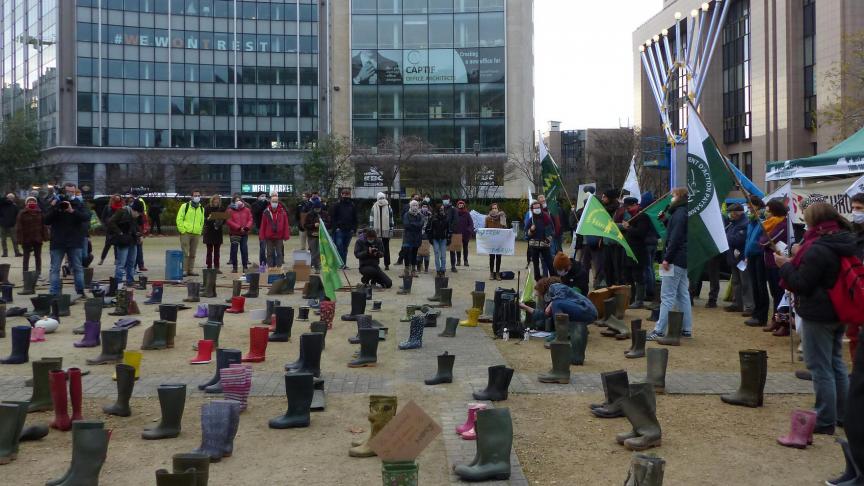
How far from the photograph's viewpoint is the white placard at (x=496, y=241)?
742 inches

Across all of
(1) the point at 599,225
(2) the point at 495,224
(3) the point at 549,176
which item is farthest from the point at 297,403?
(2) the point at 495,224

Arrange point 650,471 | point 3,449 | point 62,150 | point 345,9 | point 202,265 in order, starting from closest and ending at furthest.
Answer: point 650,471
point 3,449
point 202,265
point 345,9
point 62,150

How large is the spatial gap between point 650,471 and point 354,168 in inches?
1885

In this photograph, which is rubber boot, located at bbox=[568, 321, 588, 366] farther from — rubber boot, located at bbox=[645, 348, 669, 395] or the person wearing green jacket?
the person wearing green jacket

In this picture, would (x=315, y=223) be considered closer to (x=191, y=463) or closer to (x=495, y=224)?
(x=495, y=224)

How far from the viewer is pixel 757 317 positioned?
40.5 ft

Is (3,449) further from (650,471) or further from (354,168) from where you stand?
(354,168)

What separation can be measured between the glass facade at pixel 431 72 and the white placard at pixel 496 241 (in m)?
43.0

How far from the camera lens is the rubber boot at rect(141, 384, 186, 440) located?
6520mm

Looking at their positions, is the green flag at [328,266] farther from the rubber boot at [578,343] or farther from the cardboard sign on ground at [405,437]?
the cardboard sign on ground at [405,437]

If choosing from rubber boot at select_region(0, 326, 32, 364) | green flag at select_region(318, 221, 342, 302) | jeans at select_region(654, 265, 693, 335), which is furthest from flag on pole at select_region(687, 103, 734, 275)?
rubber boot at select_region(0, 326, 32, 364)

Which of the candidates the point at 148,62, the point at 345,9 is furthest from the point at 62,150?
the point at 345,9

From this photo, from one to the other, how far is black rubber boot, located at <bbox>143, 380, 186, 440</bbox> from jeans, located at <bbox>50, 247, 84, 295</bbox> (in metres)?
8.46

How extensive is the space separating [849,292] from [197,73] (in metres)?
74.1
